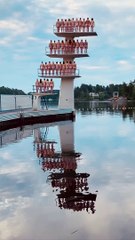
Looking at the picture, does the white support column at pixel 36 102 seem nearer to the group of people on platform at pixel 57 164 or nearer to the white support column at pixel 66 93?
the white support column at pixel 66 93

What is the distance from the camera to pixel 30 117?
35125 millimetres

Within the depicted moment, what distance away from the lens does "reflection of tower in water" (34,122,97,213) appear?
320 inches

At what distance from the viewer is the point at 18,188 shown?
9523 mm

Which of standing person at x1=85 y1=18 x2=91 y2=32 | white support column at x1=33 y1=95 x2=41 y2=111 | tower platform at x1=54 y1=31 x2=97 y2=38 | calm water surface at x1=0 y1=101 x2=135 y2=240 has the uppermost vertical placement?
standing person at x1=85 y1=18 x2=91 y2=32

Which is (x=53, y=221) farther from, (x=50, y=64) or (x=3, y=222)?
(x=50, y=64)

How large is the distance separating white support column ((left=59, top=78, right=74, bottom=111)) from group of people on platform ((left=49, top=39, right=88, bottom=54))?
2703mm

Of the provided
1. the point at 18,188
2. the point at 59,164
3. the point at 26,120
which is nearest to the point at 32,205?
the point at 18,188

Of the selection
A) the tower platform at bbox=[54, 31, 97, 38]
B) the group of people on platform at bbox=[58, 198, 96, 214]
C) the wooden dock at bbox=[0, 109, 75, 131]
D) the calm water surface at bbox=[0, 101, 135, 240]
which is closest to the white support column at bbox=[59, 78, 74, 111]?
the wooden dock at bbox=[0, 109, 75, 131]

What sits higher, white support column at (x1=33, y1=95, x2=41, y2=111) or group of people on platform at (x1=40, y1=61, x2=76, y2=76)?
group of people on platform at (x1=40, y1=61, x2=76, y2=76)

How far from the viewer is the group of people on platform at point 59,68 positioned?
38.7m

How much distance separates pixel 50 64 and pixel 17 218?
32.5 m

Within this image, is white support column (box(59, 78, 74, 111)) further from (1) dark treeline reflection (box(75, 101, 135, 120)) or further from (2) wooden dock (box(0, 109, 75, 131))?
(1) dark treeline reflection (box(75, 101, 135, 120))

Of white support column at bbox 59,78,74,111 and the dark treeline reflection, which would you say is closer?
white support column at bbox 59,78,74,111

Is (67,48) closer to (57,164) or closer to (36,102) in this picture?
(36,102)
